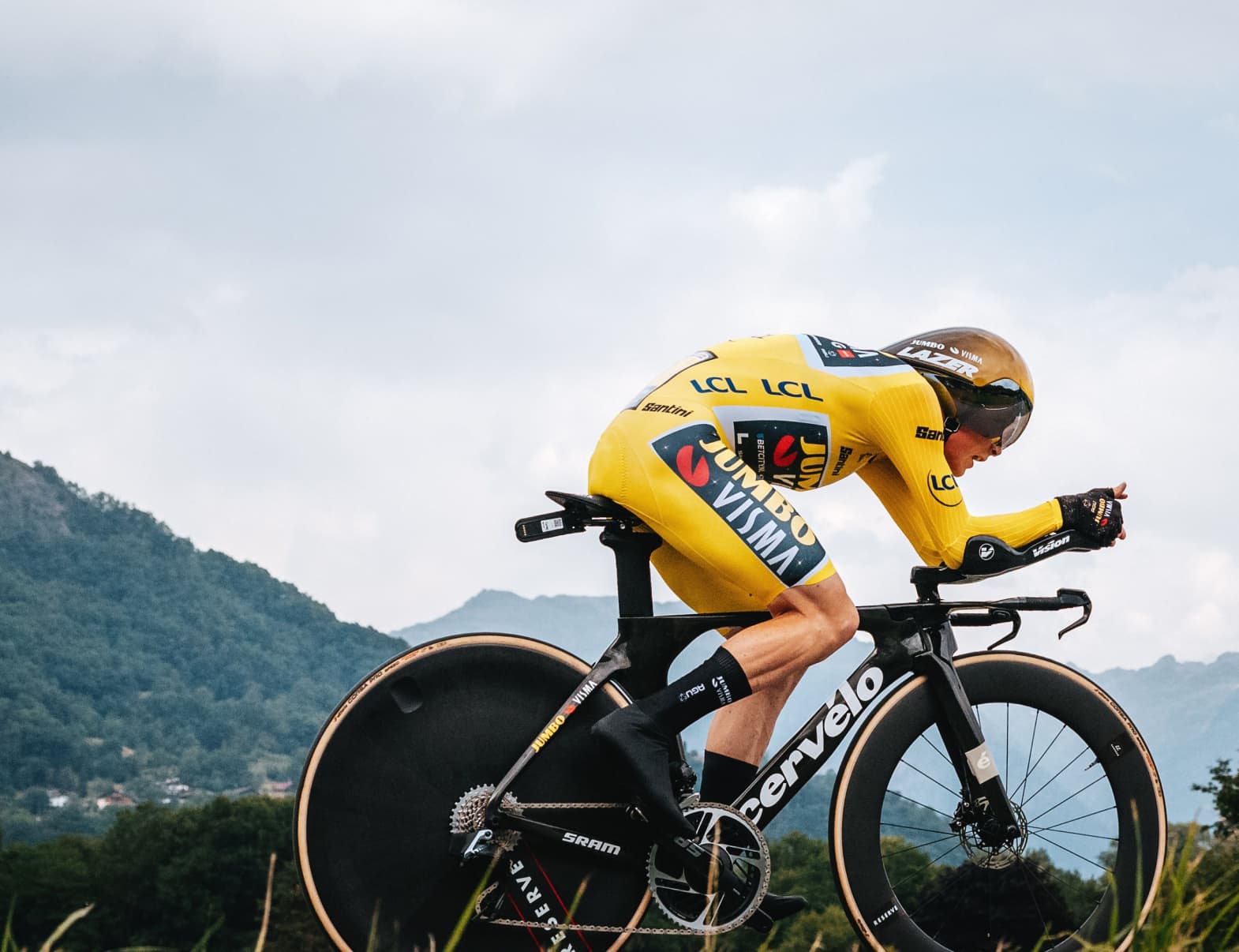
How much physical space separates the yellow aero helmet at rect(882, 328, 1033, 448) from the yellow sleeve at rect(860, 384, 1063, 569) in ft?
0.87

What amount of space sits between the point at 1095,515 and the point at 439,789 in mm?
2386

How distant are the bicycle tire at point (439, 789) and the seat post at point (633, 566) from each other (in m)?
0.27

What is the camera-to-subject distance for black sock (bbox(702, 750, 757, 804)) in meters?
4.49

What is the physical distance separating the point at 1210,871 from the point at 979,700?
32080 millimetres

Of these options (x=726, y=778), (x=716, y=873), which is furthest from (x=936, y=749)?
Result: (x=716, y=873)

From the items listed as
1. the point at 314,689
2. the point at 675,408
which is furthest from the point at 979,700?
the point at 314,689

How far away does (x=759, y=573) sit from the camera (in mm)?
4062

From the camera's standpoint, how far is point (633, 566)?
4.29 meters

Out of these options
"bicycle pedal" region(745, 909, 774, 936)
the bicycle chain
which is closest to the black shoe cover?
the bicycle chain

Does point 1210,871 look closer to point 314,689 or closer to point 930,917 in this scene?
point 930,917

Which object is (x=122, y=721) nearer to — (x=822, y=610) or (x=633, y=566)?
(x=633, y=566)

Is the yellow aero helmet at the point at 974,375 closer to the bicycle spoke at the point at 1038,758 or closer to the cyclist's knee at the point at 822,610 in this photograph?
the cyclist's knee at the point at 822,610

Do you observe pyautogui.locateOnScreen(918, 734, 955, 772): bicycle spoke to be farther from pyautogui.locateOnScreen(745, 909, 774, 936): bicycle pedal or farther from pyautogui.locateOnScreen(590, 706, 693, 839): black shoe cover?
pyautogui.locateOnScreen(590, 706, 693, 839): black shoe cover

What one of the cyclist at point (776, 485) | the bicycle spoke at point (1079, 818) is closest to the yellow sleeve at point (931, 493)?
the cyclist at point (776, 485)
